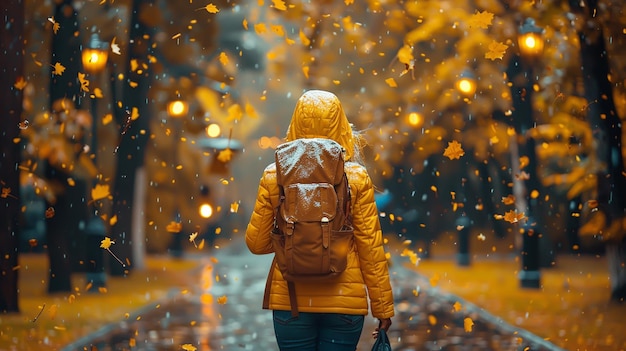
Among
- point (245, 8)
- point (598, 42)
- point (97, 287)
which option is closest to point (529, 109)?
point (598, 42)

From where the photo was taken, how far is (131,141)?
20.8 meters

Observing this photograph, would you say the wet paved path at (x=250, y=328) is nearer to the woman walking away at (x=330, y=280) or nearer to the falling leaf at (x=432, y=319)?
the falling leaf at (x=432, y=319)

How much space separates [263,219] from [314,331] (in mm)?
613

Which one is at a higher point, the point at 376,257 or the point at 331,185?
the point at 331,185

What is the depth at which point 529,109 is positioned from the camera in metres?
20.5

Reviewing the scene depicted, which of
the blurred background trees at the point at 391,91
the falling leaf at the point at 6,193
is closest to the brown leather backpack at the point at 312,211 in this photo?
the blurred background trees at the point at 391,91

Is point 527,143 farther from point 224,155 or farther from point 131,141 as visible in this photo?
point 224,155

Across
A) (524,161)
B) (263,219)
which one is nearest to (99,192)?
(524,161)

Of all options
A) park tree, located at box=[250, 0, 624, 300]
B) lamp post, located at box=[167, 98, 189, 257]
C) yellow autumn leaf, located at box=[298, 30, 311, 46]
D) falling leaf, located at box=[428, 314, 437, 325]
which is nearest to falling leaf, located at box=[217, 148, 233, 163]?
lamp post, located at box=[167, 98, 189, 257]

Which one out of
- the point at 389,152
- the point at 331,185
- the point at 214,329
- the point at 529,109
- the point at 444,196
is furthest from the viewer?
the point at 444,196

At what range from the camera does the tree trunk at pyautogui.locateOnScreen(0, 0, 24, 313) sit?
13883 mm

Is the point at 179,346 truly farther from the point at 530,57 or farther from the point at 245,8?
the point at 245,8

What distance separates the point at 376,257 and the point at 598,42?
421 inches

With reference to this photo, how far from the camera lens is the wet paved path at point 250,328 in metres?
11.6
